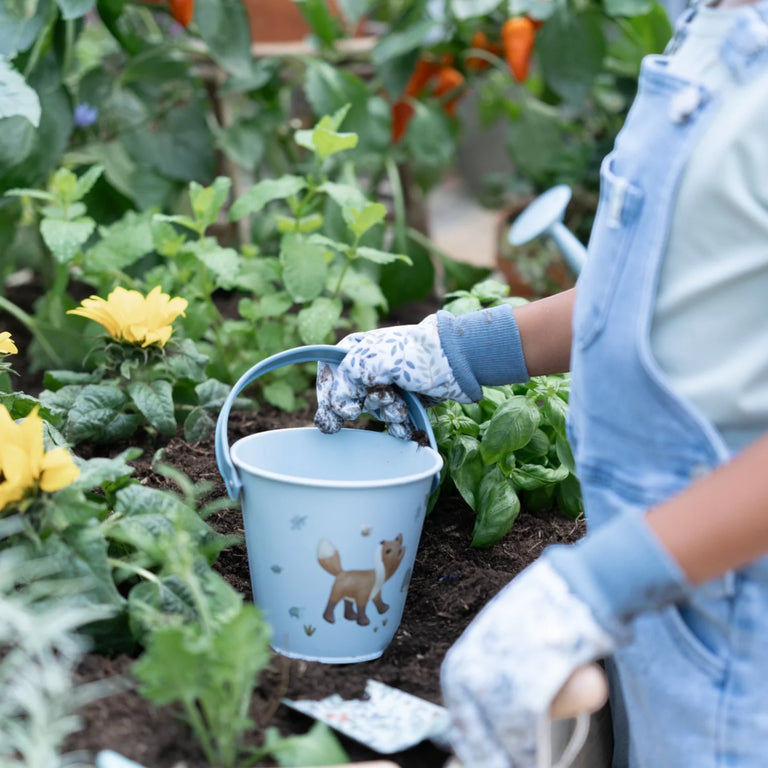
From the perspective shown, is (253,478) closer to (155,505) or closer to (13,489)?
Result: (155,505)

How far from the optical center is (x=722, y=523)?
2.01 ft

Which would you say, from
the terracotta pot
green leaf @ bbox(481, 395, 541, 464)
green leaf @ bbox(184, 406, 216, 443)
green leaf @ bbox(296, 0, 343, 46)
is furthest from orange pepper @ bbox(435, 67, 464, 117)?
green leaf @ bbox(481, 395, 541, 464)

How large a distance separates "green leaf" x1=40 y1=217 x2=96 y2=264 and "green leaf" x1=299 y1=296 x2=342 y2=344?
310mm

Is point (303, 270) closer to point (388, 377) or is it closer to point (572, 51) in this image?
point (388, 377)

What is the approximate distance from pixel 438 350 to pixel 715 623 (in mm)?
390

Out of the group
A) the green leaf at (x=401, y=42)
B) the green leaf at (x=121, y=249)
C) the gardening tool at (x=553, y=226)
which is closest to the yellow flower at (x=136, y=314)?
the green leaf at (x=121, y=249)

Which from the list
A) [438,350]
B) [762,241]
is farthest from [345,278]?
[762,241]

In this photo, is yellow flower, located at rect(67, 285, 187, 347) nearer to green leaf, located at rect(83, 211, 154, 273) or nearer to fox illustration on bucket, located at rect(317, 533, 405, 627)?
green leaf, located at rect(83, 211, 154, 273)

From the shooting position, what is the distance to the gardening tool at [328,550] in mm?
847

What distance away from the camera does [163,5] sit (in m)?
1.87

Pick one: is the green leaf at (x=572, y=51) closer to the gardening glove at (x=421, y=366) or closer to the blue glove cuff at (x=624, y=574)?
the gardening glove at (x=421, y=366)

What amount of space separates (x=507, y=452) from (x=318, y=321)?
39 centimetres

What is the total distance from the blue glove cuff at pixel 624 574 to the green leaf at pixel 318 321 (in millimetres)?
726

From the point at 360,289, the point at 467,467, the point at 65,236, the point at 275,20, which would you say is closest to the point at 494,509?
the point at 467,467
